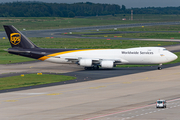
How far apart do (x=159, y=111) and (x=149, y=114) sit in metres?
1.66

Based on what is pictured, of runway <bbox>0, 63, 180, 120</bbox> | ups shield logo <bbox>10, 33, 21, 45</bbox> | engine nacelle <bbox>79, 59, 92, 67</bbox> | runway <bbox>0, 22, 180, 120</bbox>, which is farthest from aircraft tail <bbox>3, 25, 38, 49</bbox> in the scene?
runway <bbox>0, 63, 180, 120</bbox>

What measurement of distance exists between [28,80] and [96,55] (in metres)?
17.9

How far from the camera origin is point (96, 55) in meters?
68.9

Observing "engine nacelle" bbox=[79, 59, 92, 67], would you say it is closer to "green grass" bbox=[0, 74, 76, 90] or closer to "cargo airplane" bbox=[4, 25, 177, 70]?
"cargo airplane" bbox=[4, 25, 177, 70]

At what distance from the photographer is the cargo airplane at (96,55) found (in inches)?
2643

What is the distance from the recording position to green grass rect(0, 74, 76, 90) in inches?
2014

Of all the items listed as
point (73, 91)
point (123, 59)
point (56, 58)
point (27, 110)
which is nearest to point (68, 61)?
point (56, 58)

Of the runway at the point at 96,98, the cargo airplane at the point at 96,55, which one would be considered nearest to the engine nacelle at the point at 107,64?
the cargo airplane at the point at 96,55

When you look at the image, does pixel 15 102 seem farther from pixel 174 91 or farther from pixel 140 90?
pixel 174 91

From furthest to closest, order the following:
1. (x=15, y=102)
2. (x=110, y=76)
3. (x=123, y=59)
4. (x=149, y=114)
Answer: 1. (x=123, y=59)
2. (x=110, y=76)
3. (x=15, y=102)
4. (x=149, y=114)

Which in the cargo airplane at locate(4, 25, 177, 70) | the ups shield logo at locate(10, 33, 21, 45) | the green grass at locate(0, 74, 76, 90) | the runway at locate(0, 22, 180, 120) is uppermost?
the ups shield logo at locate(10, 33, 21, 45)

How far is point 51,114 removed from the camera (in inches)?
1304

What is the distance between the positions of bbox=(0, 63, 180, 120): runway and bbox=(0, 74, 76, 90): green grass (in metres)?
4.49

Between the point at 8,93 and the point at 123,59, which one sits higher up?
the point at 123,59
